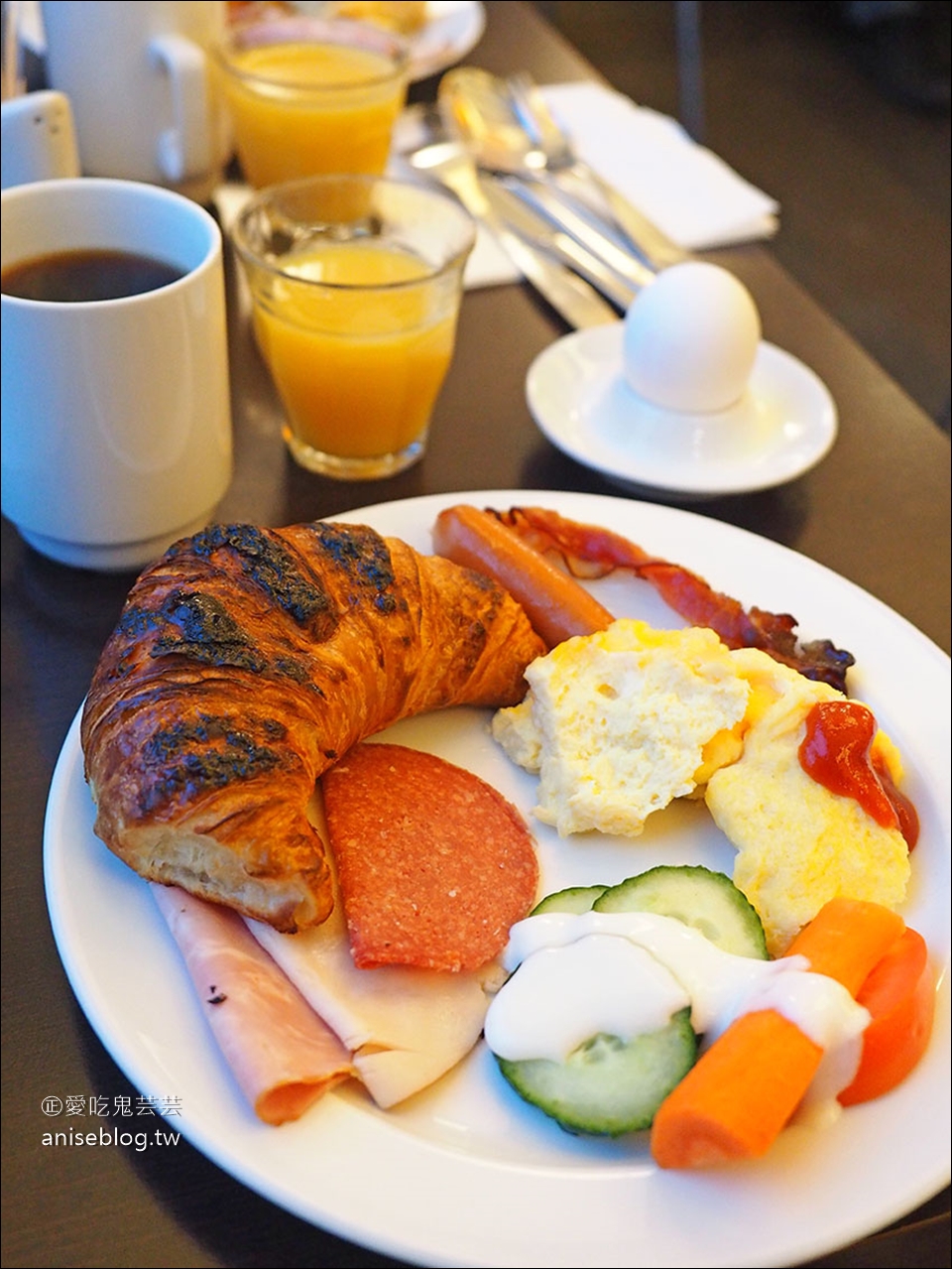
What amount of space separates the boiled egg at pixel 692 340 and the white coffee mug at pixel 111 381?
623 mm

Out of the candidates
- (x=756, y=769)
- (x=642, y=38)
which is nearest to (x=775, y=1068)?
(x=756, y=769)

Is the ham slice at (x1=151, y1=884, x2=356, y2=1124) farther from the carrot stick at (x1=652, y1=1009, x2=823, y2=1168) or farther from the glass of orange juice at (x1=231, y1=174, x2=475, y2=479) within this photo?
the glass of orange juice at (x1=231, y1=174, x2=475, y2=479)

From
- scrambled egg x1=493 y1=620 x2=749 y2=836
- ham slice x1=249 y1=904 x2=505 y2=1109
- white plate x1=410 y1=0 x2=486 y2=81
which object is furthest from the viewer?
white plate x1=410 y1=0 x2=486 y2=81

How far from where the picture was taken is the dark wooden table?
0.89 meters

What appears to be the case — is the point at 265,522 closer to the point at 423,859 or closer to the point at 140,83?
the point at 423,859

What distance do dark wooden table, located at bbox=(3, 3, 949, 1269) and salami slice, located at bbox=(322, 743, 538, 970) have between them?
23 cm

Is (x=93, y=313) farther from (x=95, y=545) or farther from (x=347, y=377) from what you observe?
(x=347, y=377)

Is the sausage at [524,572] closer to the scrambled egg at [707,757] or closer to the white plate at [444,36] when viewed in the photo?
the scrambled egg at [707,757]

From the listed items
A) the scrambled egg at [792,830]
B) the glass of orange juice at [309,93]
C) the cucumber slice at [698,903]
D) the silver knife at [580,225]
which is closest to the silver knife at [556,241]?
the silver knife at [580,225]

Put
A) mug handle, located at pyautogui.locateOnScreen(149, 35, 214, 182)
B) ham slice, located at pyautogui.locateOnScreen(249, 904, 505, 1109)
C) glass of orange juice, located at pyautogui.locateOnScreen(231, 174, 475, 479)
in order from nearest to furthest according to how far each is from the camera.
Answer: ham slice, located at pyautogui.locateOnScreen(249, 904, 505, 1109) < glass of orange juice, located at pyautogui.locateOnScreen(231, 174, 475, 479) < mug handle, located at pyautogui.locateOnScreen(149, 35, 214, 182)

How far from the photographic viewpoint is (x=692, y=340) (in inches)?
64.8

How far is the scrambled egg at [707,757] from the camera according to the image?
108cm

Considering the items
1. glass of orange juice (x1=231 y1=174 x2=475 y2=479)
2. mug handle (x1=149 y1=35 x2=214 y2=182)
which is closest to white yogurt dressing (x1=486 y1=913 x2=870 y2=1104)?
glass of orange juice (x1=231 y1=174 x2=475 y2=479)

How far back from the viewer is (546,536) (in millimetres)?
1431
